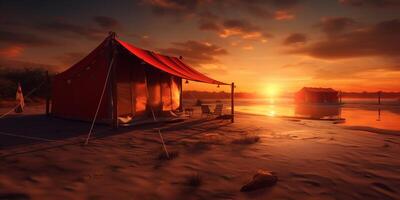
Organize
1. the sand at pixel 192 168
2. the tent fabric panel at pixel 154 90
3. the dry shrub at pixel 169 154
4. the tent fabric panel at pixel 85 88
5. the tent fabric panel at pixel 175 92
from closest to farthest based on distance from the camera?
1. the sand at pixel 192 168
2. the dry shrub at pixel 169 154
3. the tent fabric panel at pixel 85 88
4. the tent fabric panel at pixel 154 90
5. the tent fabric panel at pixel 175 92

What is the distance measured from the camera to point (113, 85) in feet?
28.8

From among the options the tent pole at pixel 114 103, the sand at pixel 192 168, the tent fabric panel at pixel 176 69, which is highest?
the tent fabric panel at pixel 176 69

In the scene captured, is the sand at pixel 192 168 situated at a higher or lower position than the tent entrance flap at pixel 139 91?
lower

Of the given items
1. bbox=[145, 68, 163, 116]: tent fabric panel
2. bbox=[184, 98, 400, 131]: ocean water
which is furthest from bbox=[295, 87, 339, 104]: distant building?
bbox=[145, 68, 163, 116]: tent fabric panel

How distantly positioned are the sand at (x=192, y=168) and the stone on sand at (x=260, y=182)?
0.28ft

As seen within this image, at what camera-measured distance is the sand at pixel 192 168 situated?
3.58 metres

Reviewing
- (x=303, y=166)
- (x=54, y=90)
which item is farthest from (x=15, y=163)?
(x=54, y=90)

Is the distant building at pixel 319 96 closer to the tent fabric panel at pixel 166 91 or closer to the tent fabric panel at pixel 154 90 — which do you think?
the tent fabric panel at pixel 166 91

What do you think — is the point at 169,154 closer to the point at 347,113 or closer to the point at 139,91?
the point at 139,91

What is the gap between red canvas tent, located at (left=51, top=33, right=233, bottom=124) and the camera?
920cm

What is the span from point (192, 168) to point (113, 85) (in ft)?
17.8

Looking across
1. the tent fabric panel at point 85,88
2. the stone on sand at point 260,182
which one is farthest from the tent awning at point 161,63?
the stone on sand at point 260,182

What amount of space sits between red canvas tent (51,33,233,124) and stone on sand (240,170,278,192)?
5712mm

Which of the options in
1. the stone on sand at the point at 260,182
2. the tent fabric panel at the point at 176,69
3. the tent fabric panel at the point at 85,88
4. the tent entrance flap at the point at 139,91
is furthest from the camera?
the tent fabric panel at the point at 176,69
